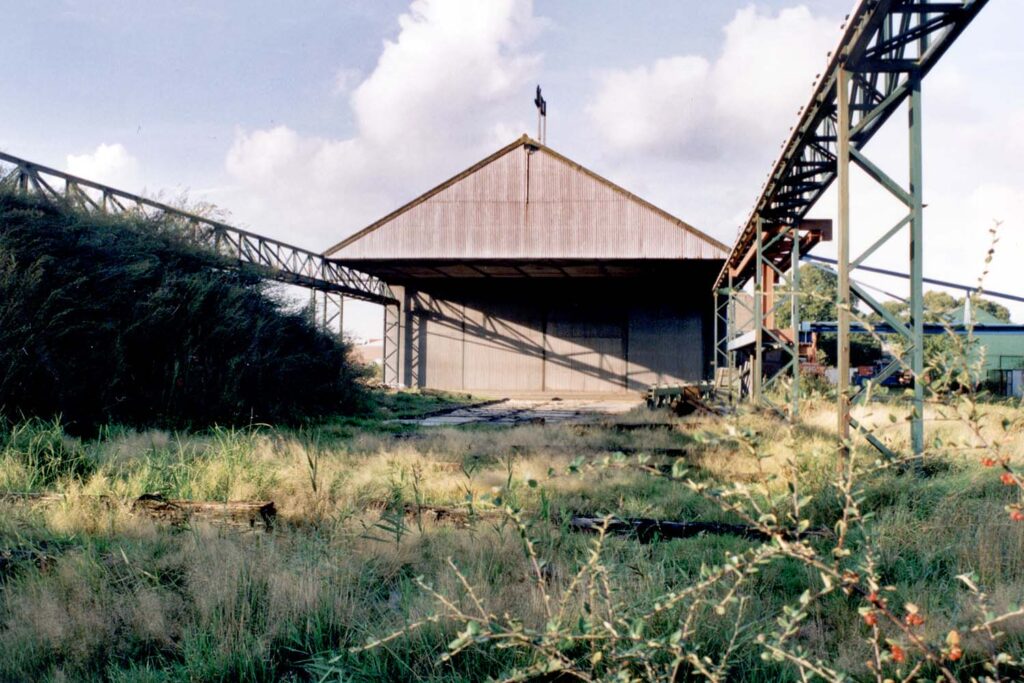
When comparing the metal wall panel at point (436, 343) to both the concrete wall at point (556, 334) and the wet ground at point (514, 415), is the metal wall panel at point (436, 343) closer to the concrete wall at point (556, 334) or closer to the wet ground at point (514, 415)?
Answer: the concrete wall at point (556, 334)

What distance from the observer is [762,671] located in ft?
8.52

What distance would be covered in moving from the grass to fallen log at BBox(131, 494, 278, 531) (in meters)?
0.10

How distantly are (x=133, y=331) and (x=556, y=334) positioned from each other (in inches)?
675

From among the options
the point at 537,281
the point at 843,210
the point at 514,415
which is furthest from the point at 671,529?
the point at 537,281

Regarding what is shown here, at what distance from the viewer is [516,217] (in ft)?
69.9

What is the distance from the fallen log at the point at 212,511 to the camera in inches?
165

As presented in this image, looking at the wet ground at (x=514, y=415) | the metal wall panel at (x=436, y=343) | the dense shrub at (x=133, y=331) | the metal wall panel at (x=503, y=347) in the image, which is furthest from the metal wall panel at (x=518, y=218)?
the dense shrub at (x=133, y=331)

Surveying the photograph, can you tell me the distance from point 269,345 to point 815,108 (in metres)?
8.82

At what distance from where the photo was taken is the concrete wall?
24453 millimetres

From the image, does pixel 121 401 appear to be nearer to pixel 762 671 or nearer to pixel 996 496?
pixel 762 671

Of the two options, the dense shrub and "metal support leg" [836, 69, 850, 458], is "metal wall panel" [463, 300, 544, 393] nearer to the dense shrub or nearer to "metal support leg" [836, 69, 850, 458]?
the dense shrub

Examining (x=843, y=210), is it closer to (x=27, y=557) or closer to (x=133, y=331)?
(x=27, y=557)

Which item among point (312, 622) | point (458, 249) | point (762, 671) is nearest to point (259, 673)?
point (312, 622)

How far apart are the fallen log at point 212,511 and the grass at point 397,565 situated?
0.10m
